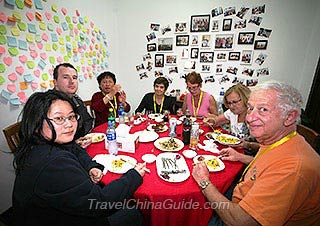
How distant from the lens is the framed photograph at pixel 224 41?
10.4ft

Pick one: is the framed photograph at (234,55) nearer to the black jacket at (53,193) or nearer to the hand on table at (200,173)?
the hand on table at (200,173)

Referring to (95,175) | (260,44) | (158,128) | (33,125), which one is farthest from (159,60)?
(33,125)

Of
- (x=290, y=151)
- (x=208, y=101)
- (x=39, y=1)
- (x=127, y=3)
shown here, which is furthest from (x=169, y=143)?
(x=127, y=3)

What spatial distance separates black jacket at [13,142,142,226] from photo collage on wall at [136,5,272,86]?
3065mm

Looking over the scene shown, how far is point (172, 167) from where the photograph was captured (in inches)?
50.0

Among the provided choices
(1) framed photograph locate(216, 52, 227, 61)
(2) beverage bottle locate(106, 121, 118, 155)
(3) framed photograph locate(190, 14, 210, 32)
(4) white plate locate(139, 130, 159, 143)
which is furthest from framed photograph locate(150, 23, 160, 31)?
(2) beverage bottle locate(106, 121, 118, 155)

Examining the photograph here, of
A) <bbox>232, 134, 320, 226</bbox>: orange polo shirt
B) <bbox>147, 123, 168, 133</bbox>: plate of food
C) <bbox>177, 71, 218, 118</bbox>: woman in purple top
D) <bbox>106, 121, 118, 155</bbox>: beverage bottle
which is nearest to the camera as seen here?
<bbox>232, 134, 320, 226</bbox>: orange polo shirt

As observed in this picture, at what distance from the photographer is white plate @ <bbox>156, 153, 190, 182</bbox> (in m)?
1.17

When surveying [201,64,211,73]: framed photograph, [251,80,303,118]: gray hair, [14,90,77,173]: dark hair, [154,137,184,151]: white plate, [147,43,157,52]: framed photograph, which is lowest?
[154,137,184,151]: white plate

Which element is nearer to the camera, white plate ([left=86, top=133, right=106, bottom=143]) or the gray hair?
the gray hair

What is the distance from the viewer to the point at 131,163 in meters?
1.32

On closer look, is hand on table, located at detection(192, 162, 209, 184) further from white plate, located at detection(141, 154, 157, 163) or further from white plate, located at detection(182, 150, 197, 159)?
white plate, located at detection(141, 154, 157, 163)

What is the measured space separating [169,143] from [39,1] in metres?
2.31

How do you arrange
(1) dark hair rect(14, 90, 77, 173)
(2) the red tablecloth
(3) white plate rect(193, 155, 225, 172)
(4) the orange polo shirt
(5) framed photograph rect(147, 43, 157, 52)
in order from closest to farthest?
(4) the orange polo shirt, (1) dark hair rect(14, 90, 77, 173), (2) the red tablecloth, (3) white plate rect(193, 155, 225, 172), (5) framed photograph rect(147, 43, 157, 52)
